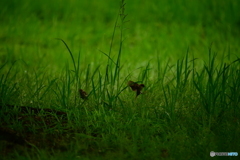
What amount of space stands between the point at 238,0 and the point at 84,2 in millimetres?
3111

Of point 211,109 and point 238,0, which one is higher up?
point 238,0

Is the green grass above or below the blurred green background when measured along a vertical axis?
below

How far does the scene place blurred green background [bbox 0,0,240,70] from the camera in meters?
5.39

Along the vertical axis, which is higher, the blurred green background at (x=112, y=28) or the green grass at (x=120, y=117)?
the blurred green background at (x=112, y=28)

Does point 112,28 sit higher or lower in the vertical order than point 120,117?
higher

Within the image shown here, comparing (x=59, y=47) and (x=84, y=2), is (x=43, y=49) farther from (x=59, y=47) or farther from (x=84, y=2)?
(x=84, y=2)

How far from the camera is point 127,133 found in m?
2.31

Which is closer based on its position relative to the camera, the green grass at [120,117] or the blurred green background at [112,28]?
the green grass at [120,117]

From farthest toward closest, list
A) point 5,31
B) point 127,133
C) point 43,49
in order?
point 5,31 < point 43,49 < point 127,133

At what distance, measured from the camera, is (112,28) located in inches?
249

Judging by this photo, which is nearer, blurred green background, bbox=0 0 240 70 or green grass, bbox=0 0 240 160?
green grass, bbox=0 0 240 160

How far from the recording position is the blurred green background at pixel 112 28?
5391 mm

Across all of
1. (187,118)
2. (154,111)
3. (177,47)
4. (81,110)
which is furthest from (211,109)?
(177,47)

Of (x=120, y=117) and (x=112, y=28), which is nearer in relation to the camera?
(x=120, y=117)
